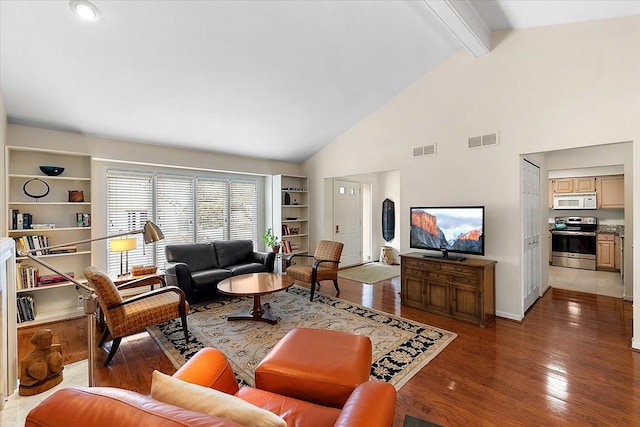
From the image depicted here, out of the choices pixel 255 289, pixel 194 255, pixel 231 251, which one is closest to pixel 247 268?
pixel 231 251

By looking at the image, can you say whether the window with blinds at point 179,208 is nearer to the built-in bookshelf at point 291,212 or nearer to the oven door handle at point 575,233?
the built-in bookshelf at point 291,212

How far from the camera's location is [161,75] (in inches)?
133

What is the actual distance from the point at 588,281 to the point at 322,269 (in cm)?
500

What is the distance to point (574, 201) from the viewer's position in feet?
21.6

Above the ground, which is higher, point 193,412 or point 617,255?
point 193,412

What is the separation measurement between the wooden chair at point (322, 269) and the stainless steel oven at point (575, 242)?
5.50 meters

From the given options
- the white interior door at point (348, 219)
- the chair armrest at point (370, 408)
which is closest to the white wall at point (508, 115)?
the white interior door at point (348, 219)

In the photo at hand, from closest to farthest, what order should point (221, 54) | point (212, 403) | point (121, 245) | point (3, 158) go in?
point (212, 403), point (221, 54), point (3, 158), point (121, 245)

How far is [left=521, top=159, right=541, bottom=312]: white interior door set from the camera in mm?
3846

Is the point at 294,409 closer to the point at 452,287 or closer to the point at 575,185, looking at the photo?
the point at 452,287

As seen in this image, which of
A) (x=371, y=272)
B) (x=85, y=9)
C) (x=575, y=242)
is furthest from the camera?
(x=575, y=242)

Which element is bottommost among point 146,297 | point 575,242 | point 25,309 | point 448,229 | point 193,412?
point 25,309

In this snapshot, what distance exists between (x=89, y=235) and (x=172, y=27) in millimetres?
3204

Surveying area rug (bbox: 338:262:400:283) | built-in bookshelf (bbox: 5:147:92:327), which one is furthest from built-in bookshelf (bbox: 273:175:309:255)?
built-in bookshelf (bbox: 5:147:92:327)
